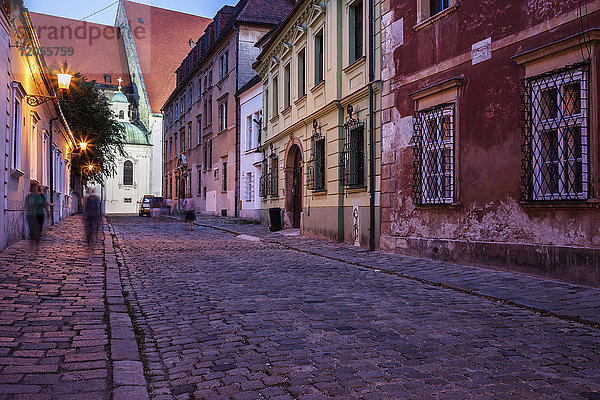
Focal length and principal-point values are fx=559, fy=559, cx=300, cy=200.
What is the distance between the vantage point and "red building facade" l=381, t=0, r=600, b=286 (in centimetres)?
803

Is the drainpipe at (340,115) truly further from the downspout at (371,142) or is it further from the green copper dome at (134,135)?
the green copper dome at (134,135)

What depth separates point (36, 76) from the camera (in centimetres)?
1659

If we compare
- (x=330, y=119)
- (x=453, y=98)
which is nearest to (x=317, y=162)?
(x=330, y=119)

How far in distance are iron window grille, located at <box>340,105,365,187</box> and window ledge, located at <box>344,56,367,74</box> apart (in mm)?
1005

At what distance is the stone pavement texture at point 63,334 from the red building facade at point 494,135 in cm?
615

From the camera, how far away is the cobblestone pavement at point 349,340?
3730 millimetres

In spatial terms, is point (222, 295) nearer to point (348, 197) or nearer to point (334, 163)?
point (348, 197)

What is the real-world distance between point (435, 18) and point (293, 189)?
452 inches

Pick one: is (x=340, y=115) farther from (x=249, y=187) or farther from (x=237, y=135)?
(x=237, y=135)

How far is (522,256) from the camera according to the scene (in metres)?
8.91

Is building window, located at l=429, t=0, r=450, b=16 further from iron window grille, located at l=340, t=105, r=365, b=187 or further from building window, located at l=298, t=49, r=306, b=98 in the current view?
building window, located at l=298, t=49, r=306, b=98

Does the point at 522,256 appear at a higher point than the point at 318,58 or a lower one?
lower

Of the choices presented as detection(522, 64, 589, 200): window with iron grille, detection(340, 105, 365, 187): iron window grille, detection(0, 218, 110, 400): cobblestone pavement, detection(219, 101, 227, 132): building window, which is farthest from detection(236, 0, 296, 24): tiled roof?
detection(522, 64, 589, 200): window with iron grille

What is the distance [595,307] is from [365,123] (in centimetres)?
888
